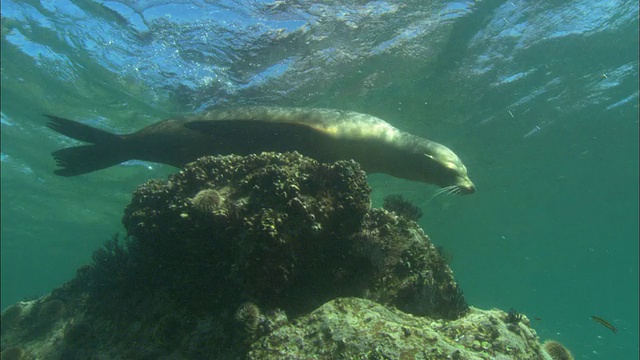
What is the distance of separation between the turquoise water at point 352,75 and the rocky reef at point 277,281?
172 inches

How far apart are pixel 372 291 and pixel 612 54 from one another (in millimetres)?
13970

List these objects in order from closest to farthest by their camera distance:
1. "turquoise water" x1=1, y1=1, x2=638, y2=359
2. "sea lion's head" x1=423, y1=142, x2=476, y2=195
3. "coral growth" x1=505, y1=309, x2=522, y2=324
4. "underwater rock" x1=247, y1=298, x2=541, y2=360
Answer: "underwater rock" x1=247, y1=298, x2=541, y2=360 → "coral growth" x1=505, y1=309, x2=522, y2=324 → "sea lion's head" x1=423, y1=142, x2=476, y2=195 → "turquoise water" x1=1, y1=1, x2=638, y2=359

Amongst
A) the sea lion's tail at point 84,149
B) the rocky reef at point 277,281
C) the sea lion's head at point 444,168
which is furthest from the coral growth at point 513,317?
the sea lion's tail at point 84,149

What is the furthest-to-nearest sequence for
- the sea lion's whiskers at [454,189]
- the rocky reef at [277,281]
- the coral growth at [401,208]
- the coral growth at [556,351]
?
the sea lion's whiskers at [454,189] < the coral growth at [401,208] < the coral growth at [556,351] < the rocky reef at [277,281]

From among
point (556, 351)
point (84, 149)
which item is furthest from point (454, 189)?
point (84, 149)

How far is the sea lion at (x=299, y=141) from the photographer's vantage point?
6242 mm

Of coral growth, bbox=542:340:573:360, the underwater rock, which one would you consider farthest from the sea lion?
the underwater rock

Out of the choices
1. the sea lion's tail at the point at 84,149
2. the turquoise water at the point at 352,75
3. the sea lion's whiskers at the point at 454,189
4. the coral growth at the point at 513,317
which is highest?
the turquoise water at the point at 352,75

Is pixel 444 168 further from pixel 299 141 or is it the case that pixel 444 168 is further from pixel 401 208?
pixel 299 141

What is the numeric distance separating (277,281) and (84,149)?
525 centimetres

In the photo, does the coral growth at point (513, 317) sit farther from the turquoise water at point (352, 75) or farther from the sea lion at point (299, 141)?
the turquoise water at point (352, 75)

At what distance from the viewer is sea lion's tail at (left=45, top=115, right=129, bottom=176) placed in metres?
6.84

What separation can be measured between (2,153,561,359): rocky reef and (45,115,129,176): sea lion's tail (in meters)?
2.81

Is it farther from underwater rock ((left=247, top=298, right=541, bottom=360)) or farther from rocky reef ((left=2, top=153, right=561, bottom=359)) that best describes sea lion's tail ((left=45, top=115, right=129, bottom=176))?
underwater rock ((left=247, top=298, right=541, bottom=360))
